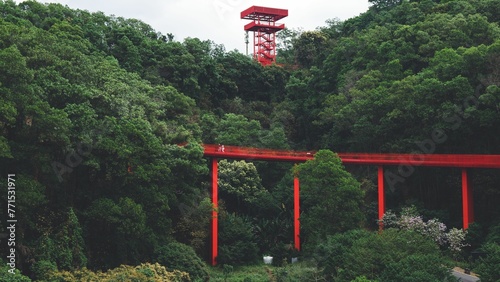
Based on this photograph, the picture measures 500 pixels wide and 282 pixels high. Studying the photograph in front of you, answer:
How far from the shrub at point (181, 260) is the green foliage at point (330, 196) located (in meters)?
4.81

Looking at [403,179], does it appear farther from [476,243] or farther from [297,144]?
[297,144]

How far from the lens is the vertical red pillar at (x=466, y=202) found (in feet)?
99.2

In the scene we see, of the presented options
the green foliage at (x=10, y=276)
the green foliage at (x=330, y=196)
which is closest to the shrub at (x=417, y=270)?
the green foliage at (x=330, y=196)

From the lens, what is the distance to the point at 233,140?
38031mm

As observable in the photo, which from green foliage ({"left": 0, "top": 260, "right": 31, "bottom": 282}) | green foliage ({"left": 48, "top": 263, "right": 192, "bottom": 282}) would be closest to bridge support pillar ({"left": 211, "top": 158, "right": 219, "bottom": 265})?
green foliage ({"left": 48, "top": 263, "right": 192, "bottom": 282})

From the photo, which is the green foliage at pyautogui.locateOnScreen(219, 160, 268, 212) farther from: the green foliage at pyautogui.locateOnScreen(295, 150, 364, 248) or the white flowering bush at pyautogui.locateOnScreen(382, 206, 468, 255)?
the white flowering bush at pyautogui.locateOnScreen(382, 206, 468, 255)

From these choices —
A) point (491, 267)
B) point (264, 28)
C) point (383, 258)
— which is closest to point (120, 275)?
point (383, 258)

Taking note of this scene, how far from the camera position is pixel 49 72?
25.2 m

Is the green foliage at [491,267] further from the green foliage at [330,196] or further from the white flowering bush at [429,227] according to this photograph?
the green foliage at [330,196]

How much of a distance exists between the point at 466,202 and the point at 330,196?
5.95 metres

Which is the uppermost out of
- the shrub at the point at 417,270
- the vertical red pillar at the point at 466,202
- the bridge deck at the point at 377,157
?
the bridge deck at the point at 377,157

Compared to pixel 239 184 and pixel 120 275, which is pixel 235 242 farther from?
pixel 120 275

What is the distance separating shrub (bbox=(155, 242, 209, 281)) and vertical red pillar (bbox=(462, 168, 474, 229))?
1101 cm

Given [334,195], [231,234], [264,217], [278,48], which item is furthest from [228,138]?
[278,48]
